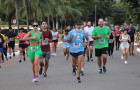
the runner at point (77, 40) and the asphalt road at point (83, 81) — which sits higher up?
the runner at point (77, 40)

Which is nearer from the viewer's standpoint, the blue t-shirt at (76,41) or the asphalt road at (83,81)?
the asphalt road at (83,81)

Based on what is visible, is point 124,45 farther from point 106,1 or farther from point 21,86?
point 106,1

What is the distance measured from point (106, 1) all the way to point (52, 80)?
80.5 m

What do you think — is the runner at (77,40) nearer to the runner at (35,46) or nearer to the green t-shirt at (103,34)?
the runner at (35,46)

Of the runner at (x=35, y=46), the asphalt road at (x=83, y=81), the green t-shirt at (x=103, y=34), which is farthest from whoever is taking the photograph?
the green t-shirt at (x=103, y=34)

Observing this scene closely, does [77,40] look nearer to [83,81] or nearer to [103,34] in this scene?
[83,81]

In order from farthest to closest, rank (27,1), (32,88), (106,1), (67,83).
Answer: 1. (106,1)
2. (27,1)
3. (67,83)
4. (32,88)

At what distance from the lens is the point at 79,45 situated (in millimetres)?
9039

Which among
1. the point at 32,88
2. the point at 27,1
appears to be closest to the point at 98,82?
the point at 32,88

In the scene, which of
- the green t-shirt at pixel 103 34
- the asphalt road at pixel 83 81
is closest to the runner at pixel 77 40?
the asphalt road at pixel 83 81

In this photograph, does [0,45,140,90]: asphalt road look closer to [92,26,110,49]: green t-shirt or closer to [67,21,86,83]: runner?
[67,21,86,83]: runner

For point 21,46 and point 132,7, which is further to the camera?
point 132,7

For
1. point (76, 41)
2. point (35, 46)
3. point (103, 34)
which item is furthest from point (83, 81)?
point (103, 34)

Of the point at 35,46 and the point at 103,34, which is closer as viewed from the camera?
the point at 35,46
